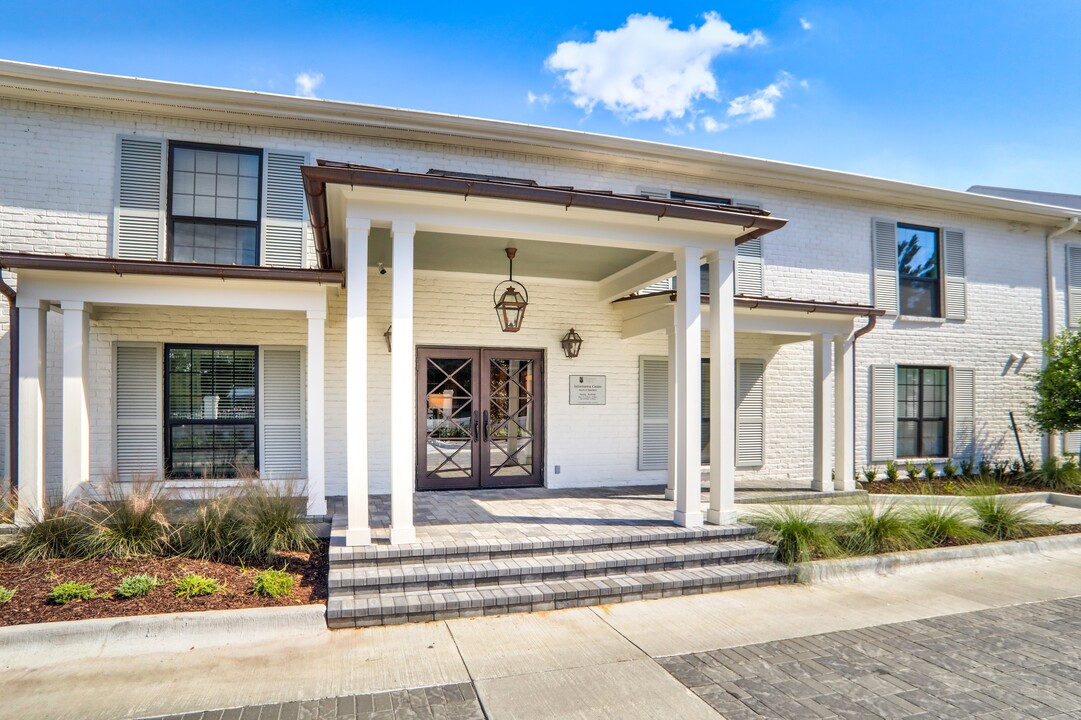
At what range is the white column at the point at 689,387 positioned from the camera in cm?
626

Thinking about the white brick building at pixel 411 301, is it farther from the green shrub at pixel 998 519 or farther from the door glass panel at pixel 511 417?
the green shrub at pixel 998 519

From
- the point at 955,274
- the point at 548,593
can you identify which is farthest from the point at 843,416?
the point at 548,593

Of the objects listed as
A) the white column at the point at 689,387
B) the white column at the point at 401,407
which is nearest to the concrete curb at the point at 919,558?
the white column at the point at 689,387

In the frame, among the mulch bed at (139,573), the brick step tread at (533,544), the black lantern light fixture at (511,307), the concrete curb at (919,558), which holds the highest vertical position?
the black lantern light fixture at (511,307)

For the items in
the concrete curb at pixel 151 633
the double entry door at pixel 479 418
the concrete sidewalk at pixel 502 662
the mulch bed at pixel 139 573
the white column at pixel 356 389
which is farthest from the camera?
the double entry door at pixel 479 418

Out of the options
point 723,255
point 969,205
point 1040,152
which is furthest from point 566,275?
point 1040,152

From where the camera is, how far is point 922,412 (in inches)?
444

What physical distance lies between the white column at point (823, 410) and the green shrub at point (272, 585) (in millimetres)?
7519

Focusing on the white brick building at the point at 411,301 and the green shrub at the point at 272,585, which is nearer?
the green shrub at the point at 272,585

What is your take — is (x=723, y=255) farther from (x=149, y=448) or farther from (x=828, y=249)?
(x=149, y=448)

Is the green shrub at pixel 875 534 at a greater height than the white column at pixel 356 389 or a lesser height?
lesser

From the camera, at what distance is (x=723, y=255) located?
6.46m

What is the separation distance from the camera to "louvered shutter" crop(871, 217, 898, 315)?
10836 millimetres

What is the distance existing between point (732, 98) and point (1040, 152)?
6160 mm
